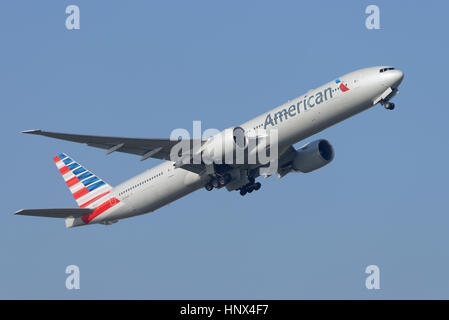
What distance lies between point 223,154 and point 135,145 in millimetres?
6241

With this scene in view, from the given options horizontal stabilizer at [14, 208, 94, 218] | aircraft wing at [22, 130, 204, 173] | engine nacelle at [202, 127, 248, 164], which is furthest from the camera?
horizontal stabilizer at [14, 208, 94, 218]

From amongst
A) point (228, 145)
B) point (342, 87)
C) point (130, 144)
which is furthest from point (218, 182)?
point (342, 87)

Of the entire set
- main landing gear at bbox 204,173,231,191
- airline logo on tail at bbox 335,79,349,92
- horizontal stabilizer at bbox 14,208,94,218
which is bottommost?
horizontal stabilizer at bbox 14,208,94,218

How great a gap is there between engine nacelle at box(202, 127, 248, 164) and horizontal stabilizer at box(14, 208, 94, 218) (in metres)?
12.4

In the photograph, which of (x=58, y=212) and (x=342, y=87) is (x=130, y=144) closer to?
(x=58, y=212)

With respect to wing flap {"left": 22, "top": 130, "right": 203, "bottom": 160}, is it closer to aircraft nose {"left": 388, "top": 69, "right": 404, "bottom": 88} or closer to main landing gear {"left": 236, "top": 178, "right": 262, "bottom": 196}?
main landing gear {"left": 236, "top": 178, "right": 262, "bottom": 196}

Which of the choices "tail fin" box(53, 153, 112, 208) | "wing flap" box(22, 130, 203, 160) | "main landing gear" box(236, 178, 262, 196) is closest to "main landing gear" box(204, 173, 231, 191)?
"wing flap" box(22, 130, 203, 160)

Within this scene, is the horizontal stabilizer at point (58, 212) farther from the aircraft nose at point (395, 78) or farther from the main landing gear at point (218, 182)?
the aircraft nose at point (395, 78)

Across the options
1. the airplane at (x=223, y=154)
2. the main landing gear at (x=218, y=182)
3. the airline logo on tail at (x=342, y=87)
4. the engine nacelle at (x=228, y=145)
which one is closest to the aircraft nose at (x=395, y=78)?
the airplane at (x=223, y=154)

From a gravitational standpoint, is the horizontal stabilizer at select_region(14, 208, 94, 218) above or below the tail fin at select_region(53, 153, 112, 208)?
below

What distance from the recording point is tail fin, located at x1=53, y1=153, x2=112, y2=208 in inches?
2350

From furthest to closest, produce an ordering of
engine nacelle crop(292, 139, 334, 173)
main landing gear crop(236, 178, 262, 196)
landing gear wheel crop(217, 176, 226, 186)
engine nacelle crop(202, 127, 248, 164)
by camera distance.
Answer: main landing gear crop(236, 178, 262, 196) < engine nacelle crop(292, 139, 334, 173) < landing gear wheel crop(217, 176, 226, 186) < engine nacelle crop(202, 127, 248, 164)
